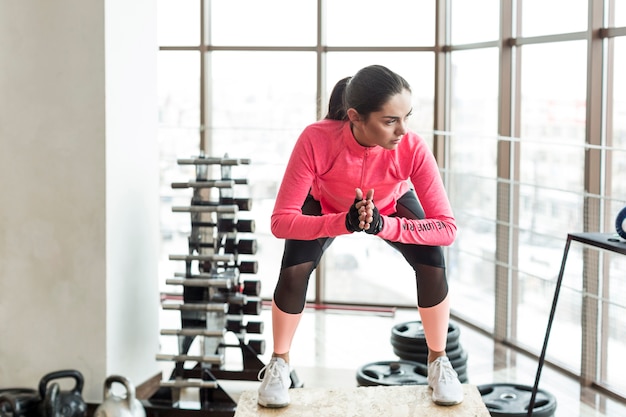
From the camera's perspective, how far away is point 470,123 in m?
5.91

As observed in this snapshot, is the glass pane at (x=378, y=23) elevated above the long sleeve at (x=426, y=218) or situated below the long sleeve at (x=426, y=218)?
above

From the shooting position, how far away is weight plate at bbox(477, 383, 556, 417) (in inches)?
148

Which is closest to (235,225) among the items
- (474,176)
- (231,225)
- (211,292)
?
(231,225)

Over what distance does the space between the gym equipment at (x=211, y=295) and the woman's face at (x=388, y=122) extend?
4.37 ft

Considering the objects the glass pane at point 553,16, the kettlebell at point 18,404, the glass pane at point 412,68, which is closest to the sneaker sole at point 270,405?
the kettlebell at point 18,404

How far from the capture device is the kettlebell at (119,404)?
3.80 metres

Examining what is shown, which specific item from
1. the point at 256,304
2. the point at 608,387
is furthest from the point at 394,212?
the point at 608,387

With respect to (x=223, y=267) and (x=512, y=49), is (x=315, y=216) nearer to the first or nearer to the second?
(x=223, y=267)

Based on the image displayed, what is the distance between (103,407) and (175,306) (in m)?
0.63

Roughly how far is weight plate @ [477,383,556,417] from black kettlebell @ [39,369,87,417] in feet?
5.77

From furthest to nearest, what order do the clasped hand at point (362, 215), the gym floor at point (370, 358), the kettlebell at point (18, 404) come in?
the gym floor at point (370, 358)
the kettlebell at point (18, 404)
the clasped hand at point (362, 215)

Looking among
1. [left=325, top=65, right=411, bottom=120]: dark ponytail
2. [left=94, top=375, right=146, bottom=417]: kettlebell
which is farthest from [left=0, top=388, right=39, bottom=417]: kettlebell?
[left=325, top=65, right=411, bottom=120]: dark ponytail

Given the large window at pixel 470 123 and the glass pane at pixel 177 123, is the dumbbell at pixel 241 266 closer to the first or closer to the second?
the large window at pixel 470 123

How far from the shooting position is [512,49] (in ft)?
17.6
